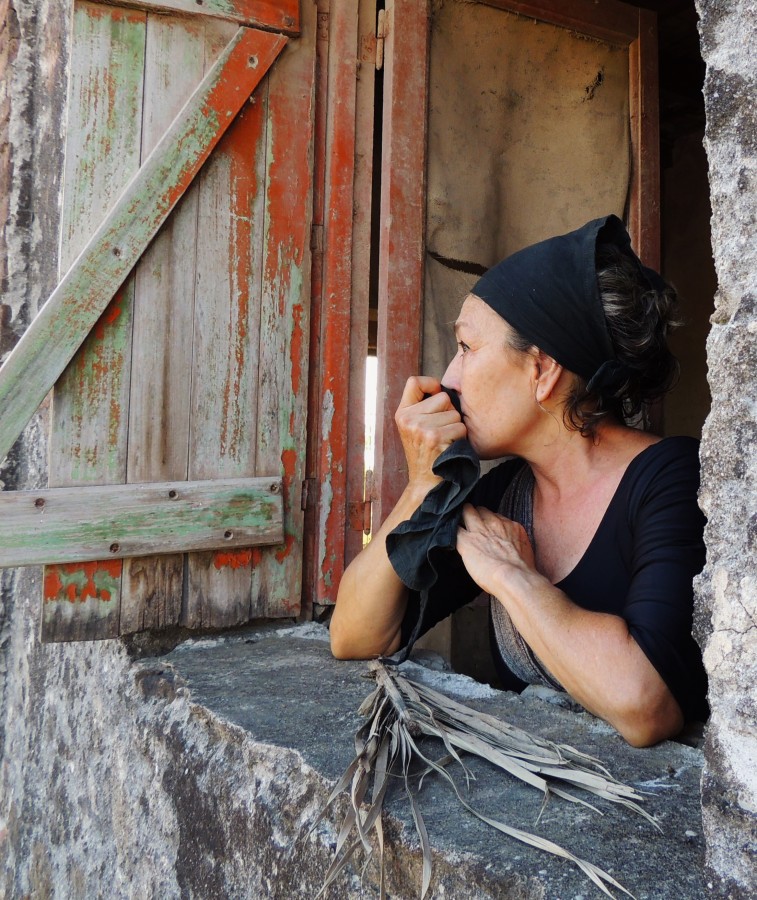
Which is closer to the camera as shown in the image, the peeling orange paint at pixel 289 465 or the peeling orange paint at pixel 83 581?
the peeling orange paint at pixel 83 581

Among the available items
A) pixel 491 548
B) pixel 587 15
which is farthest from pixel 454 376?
pixel 587 15

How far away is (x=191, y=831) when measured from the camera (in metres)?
1.86

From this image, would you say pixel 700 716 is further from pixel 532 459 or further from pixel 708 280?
pixel 708 280

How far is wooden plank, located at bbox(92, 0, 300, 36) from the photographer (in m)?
2.35

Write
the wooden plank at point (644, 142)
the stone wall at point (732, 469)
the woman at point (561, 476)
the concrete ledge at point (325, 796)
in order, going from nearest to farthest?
the stone wall at point (732, 469)
the concrete ledge at point (325, 796)
the woman at point (561, 476)
the wooden plank at point (644, 142)

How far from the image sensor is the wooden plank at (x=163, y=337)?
7.69 ft

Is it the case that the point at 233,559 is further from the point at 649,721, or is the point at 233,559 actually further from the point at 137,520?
the point at 649,721

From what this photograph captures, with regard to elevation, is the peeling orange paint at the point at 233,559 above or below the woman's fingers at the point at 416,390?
below

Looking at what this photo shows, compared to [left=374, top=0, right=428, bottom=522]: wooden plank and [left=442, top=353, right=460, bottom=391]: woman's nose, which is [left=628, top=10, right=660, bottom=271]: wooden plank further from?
[left=442, top=353, right=460, bottom=391]: woman's nose

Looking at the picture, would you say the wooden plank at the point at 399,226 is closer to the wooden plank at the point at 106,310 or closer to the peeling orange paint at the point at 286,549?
the peeling orange paint at the point at 286,549

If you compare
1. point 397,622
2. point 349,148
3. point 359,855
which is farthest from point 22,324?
point 359,855

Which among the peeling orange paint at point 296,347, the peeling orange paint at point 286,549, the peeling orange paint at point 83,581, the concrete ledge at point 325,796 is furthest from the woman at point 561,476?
the peeling orange paint at point 83,581

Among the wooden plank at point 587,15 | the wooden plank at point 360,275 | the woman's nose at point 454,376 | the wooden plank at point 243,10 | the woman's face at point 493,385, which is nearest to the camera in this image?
the woman's face at point 493,385

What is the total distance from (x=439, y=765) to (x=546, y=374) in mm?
969
